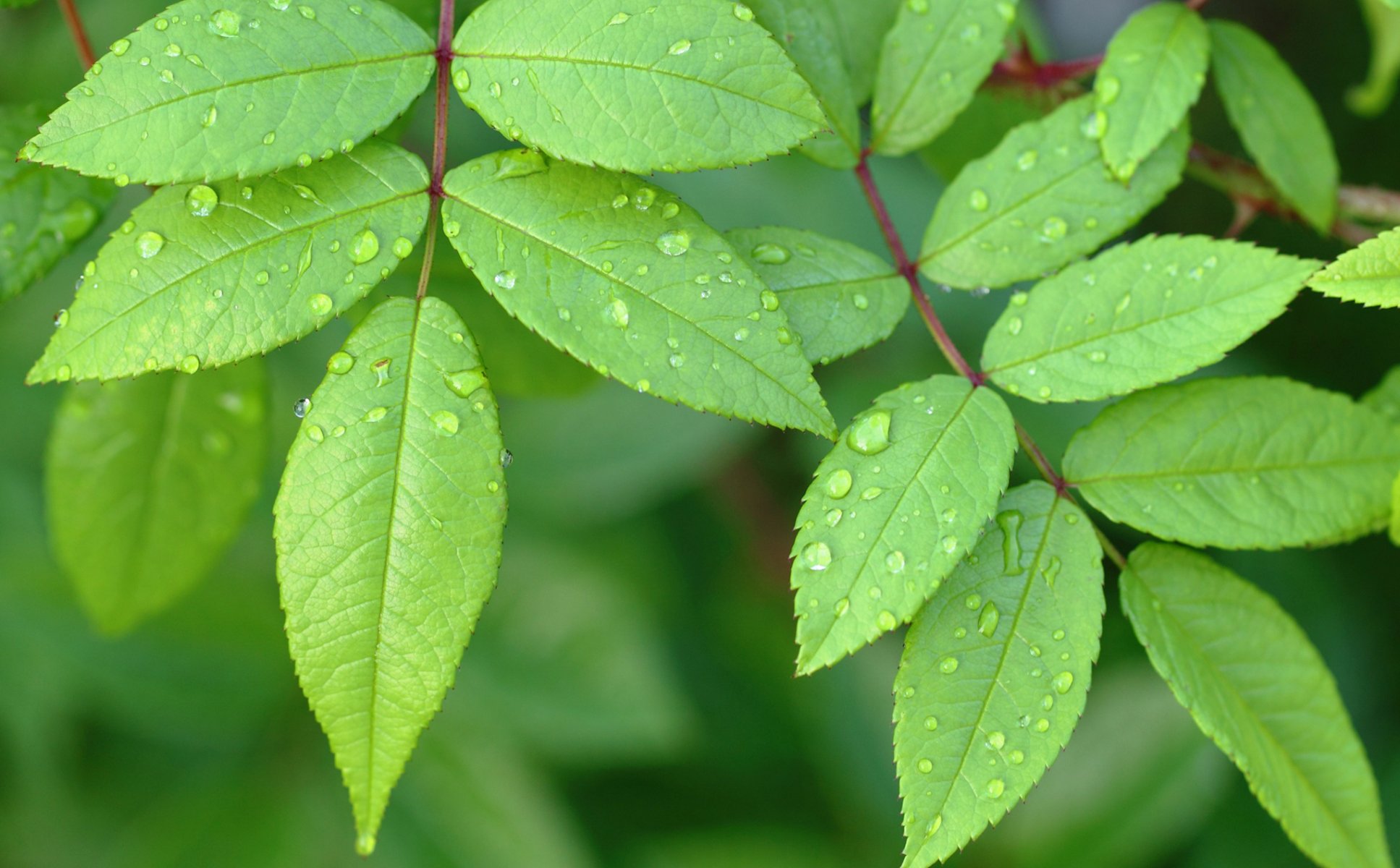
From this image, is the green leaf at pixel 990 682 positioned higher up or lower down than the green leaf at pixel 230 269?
lower down

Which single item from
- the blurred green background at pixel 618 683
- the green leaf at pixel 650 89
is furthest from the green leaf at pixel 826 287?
the blurred green background at pixel 618 683

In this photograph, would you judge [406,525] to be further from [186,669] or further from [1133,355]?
[186,669]

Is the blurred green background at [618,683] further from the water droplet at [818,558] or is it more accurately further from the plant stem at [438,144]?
the water droplet at [818,558]

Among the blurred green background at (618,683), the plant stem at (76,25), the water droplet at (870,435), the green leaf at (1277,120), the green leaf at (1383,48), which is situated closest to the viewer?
the water droplet at (870,435)

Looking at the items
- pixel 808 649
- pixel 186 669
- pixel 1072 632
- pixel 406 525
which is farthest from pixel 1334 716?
pixel 186 669

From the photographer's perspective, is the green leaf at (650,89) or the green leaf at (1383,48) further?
the green leaf at (1383,48)

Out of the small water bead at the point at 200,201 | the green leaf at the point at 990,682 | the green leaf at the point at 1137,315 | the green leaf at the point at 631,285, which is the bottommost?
the green leaf at the point at 990,682
